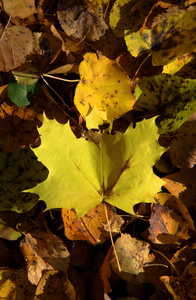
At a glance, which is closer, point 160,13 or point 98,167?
point 98,167

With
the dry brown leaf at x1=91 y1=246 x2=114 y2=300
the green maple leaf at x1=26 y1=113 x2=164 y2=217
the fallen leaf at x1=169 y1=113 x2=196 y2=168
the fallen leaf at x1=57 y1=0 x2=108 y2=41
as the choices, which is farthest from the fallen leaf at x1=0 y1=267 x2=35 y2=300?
the fallen leaf at x1=57 y1=0 x2=108 y2=41

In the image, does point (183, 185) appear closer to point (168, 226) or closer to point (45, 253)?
point (168, 226)

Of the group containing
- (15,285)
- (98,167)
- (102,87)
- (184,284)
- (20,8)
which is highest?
(20,8)

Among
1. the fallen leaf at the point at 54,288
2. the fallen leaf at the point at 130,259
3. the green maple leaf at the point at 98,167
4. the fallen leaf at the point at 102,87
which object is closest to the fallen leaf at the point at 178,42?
the fallen leaf at the point at 102,87

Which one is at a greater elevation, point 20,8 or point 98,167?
point 20,8

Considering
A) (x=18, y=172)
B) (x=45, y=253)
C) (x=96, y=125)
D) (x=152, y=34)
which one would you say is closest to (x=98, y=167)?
(x=96, y=125)

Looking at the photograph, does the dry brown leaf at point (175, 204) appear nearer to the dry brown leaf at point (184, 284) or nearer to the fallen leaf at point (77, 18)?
the dry brown leaf at point (184, 284)

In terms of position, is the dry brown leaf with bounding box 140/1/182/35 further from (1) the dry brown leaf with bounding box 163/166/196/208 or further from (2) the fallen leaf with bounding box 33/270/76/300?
(2) the fallen leaf with bounding box 33/270/76/300

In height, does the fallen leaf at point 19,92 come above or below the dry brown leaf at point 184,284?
above
